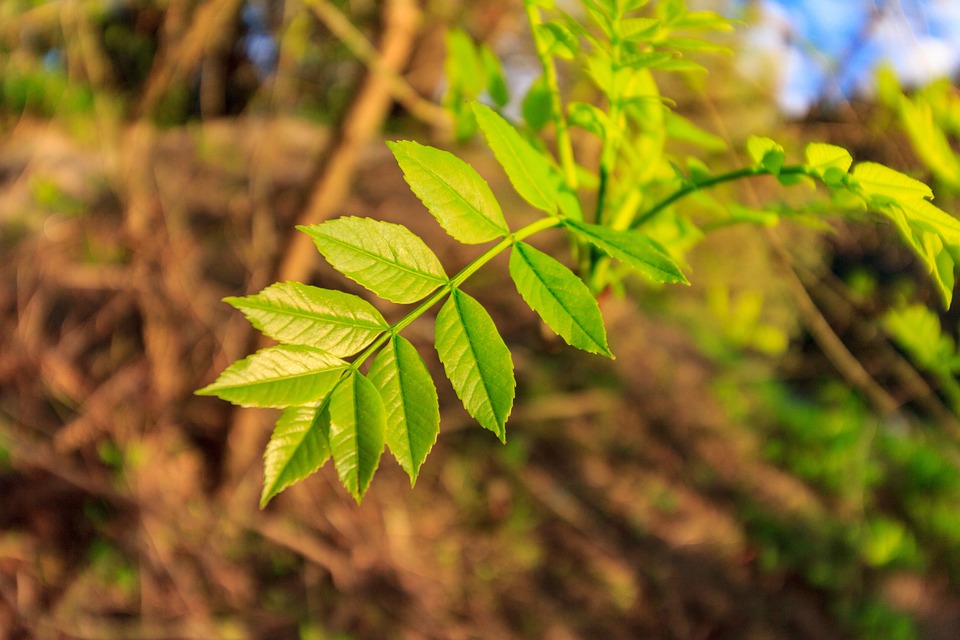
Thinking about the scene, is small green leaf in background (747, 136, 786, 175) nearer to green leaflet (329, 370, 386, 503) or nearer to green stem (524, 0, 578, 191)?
green stem (524, 0, 578, 191)

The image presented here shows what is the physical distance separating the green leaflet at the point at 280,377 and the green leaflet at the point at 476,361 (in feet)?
0.38

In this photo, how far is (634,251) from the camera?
2.33ft

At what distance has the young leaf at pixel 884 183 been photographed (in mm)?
714

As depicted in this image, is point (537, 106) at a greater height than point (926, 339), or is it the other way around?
point (537, 106)

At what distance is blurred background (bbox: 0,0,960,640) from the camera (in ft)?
8.84

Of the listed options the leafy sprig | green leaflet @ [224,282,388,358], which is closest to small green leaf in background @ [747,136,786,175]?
the leafy sprig

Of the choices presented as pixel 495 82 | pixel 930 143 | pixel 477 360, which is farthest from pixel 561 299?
pixel 930 143

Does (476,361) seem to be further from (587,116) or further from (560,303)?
(587,116)

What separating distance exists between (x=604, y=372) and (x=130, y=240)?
385 centimetres

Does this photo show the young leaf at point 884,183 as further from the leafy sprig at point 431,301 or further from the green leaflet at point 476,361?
the green leaflet at point 476,361

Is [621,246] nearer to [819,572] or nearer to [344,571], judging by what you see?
[344,571]

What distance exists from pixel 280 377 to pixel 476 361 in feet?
0.65

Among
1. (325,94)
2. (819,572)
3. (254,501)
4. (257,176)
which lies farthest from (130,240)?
(819,572)

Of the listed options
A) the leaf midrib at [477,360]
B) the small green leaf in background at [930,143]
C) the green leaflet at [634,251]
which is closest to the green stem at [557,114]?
the green leaflet at [634,251]
